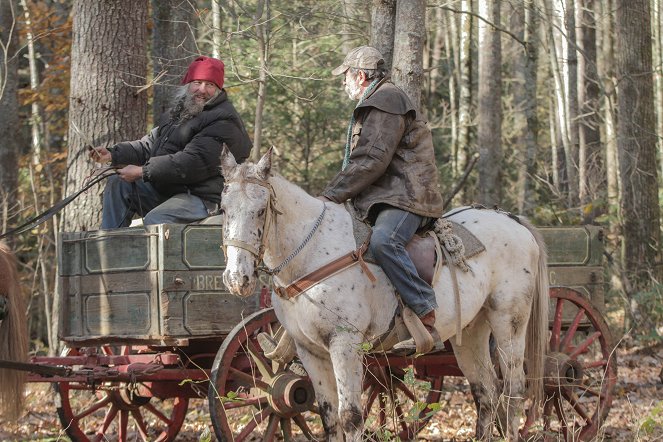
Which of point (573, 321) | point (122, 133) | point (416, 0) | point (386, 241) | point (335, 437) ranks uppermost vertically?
point (416, 0)

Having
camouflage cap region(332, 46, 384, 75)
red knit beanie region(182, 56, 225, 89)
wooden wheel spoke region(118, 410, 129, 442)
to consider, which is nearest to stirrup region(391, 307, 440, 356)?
camouflage cap region(332, 46, 384, 75)

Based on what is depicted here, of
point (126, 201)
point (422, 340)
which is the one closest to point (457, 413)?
point (422, 340)

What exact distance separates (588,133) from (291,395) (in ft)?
46.3

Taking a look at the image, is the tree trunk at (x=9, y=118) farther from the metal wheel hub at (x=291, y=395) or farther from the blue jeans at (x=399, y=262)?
the blue jeans at (x=399, y=262)

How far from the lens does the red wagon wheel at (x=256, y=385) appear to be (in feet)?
21.8

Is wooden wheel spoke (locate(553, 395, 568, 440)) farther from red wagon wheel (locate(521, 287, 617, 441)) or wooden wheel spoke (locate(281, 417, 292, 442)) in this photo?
wooden wheel spoke (locate(281, 417, 292, 442))

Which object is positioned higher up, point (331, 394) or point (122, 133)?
point (122, 133)

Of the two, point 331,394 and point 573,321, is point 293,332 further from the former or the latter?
point 573,321

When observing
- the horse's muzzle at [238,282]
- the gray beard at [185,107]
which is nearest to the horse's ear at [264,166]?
the horse's muzzle at [238,282]

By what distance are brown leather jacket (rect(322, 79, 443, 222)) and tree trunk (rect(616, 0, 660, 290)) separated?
7790 mm

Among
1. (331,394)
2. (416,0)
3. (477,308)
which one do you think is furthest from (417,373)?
(416,0)

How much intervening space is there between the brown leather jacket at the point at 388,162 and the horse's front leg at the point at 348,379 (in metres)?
0.90

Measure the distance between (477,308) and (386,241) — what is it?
105 centimetres

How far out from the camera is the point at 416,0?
8.62 meters
